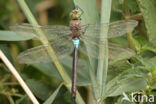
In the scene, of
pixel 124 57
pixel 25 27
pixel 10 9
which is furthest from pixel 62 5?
pixel 124 57

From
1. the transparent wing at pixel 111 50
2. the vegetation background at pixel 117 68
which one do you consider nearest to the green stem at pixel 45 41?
the vegetation background at pixel 117 68

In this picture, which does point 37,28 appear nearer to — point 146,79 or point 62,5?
point 146,79

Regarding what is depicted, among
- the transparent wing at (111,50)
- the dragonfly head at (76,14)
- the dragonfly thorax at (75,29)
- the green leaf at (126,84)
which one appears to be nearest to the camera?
the green leaf at (126,84)

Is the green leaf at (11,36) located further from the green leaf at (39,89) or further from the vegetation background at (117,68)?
the green leaf at (39,89)

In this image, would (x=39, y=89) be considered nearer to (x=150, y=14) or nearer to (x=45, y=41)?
(x=45, y=41)

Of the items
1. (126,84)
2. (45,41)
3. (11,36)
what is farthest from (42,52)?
(126,84)

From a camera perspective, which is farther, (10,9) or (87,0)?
(10,9)
